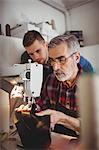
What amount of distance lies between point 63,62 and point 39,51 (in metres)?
0.12

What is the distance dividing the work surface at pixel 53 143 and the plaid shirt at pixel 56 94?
122 mm

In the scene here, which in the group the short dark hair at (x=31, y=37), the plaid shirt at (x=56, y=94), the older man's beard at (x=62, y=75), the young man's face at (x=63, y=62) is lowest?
the plaid shirt at (x=56, y=94)

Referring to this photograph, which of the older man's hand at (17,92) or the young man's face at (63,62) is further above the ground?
the young man's face at (63,62)

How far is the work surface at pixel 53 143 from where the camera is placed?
100 cm

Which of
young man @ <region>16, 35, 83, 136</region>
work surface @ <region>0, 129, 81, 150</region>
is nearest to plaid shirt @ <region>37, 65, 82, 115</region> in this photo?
young man @ <region>16, 35, 83, 136</region>

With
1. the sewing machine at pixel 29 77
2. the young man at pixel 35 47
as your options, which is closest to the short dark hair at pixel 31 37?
the young man at pixel 35 47

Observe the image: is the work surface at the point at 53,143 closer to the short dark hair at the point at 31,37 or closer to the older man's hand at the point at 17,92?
the older man's hand at the point at 17,92

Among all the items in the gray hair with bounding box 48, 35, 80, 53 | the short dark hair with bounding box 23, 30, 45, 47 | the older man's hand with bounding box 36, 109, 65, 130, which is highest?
the short dark hair with bounding box 23, 30, 45, 47

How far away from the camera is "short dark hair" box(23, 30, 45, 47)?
104 centimetres

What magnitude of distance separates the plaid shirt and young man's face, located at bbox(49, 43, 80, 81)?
0.02 m

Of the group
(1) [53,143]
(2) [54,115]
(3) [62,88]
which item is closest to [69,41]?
(3) [62,88]

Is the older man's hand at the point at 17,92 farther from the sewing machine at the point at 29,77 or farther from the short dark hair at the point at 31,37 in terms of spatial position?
the short dark hair at the point at 31,37

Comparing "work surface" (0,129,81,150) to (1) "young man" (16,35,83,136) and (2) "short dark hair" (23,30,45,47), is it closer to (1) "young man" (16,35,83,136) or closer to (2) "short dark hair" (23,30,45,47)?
(1) "young man" (16,35,83,136)

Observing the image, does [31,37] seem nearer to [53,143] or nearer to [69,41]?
[69,41]
